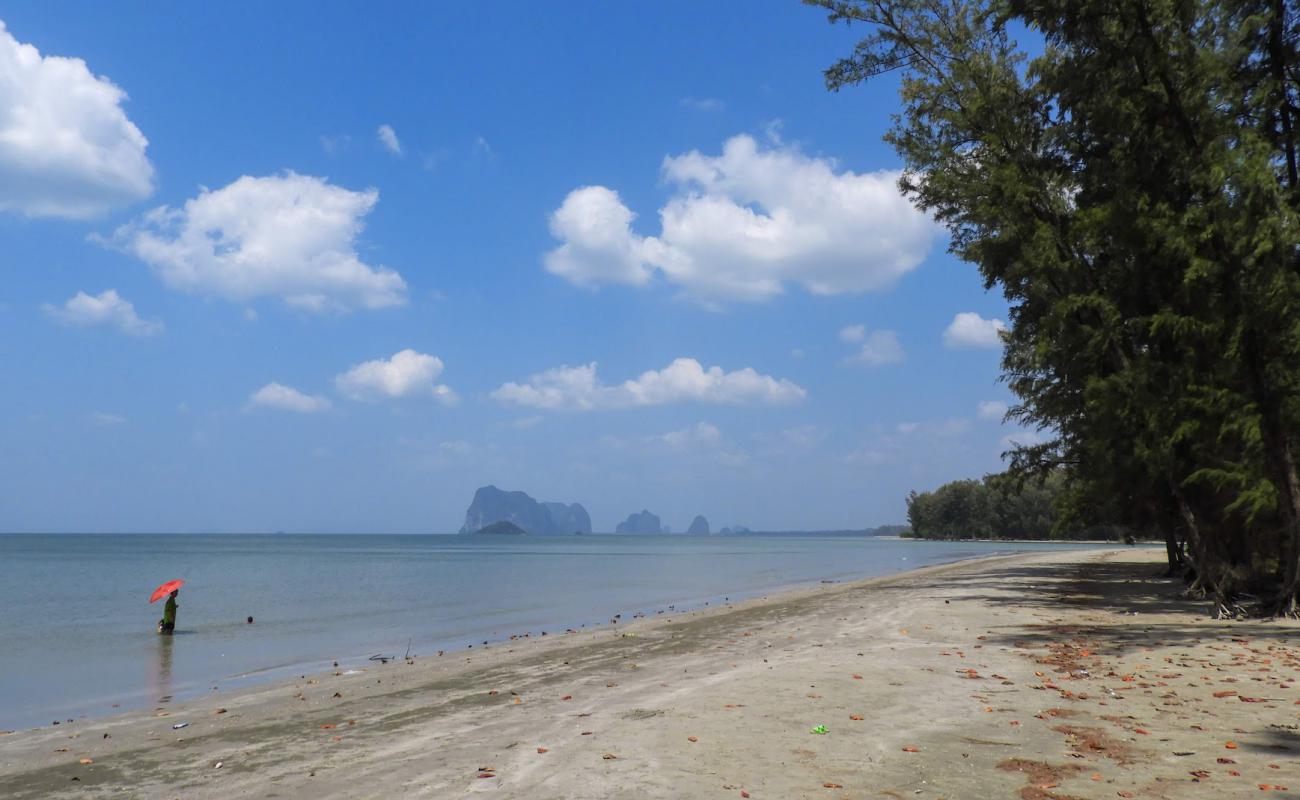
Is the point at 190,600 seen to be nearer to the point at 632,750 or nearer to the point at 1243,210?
the point at 632,750

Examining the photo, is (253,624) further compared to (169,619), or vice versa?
(253,624)

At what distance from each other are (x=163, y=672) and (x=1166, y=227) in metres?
25.1

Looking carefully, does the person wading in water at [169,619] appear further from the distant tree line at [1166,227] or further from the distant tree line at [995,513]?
the distant tree line at [995,513]

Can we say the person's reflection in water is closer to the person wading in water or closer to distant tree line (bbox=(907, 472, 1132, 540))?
the person wading in water

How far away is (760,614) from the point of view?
82.6ft

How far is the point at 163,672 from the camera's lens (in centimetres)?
1964

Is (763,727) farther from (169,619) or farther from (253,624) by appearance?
(253,624)

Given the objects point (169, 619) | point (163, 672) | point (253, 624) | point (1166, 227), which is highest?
point (1166, 227)

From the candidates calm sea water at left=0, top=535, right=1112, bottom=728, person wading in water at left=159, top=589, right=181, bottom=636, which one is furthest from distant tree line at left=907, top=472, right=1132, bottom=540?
person wading in water at left=159, top=589, right=181, bottom=636

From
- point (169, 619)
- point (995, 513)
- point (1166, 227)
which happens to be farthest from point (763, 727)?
point (995, 513)

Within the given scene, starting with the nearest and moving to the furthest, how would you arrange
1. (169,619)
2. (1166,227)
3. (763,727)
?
(763,727)
(1166,227)
(169,619)

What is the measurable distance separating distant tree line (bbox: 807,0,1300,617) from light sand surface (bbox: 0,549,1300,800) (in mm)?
4485

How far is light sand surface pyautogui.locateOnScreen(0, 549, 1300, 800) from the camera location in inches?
279

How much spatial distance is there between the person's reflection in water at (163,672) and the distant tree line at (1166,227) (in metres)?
21.9
